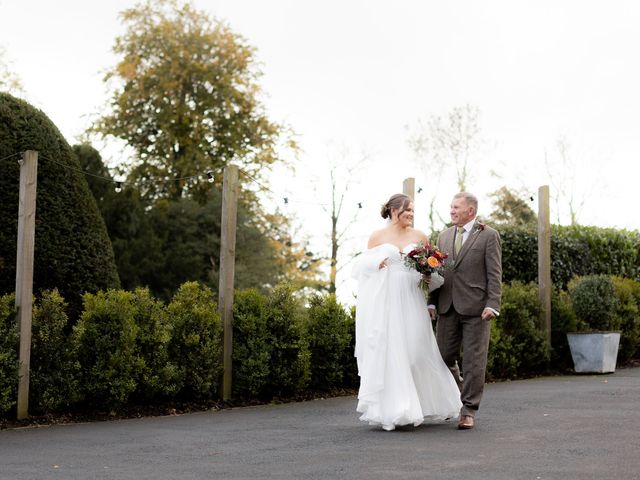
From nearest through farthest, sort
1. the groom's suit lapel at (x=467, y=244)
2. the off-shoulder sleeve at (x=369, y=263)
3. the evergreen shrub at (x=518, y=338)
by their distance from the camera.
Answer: the groom's suit lapel at (x=467, y=244), the off-shoulder sleeve at (x=369, y=263), the evergreen shrub at (x=518, y=338)

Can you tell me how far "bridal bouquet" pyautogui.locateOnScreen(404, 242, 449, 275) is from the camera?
26.7 ft

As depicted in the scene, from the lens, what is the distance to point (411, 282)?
8.57 m

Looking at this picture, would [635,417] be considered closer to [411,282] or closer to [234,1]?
[411,282]

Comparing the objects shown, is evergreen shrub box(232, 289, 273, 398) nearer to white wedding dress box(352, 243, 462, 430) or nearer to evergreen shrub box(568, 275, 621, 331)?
white wedding dress box(352, 243, 462, 430)

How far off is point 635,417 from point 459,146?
26583 millimetres

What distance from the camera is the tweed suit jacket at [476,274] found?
8.23 m

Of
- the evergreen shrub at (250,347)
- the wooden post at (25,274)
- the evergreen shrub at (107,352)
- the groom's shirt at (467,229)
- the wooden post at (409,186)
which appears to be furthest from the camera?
the wooden post at (409,186)

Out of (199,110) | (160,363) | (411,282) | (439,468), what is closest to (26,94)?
(199,110)

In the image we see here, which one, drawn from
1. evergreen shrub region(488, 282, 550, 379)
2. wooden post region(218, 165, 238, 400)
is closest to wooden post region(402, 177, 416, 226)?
evergreen shrub region(488, 282, 550, 379)

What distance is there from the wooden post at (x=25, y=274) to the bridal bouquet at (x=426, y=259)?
409 centimetres

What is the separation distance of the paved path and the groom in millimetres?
500

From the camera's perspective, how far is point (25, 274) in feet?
31.1

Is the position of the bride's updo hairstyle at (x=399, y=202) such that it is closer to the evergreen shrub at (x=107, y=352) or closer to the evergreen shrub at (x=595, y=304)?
the evergreen shrub at (x=107, y=352)

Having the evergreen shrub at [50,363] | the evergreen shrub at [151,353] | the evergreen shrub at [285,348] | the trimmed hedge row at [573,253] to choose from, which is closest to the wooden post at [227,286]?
the evergreen shrub at [285,348]
